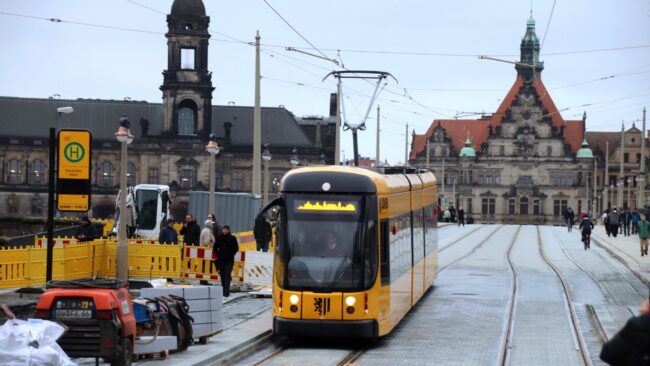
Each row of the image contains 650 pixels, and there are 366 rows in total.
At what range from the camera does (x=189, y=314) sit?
19.0 m

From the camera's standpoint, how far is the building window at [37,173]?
11875 centimetres

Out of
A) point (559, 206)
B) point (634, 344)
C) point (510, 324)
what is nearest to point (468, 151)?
point (559, 206)

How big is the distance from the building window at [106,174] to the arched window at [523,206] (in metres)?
57.0

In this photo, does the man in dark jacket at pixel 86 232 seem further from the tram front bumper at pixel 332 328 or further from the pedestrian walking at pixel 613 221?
the pedestrian walking at pixel 613 221

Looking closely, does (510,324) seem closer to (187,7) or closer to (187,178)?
(187,7)

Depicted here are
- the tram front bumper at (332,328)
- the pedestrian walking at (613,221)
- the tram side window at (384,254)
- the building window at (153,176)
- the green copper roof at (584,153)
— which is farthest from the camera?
the green copper roof at (584,153)

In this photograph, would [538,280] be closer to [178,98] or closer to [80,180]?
[80,180]

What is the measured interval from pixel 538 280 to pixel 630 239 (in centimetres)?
3250

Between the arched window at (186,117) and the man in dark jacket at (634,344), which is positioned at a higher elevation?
the arched window at (186,117)

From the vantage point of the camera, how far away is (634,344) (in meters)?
8.41

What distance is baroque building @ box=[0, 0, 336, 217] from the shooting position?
115500 mm

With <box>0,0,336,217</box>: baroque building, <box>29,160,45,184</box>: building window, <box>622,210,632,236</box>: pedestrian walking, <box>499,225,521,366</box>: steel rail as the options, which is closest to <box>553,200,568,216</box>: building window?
<box>0,0,336,217</box>: baroque building

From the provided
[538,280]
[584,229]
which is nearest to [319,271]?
[538,280]

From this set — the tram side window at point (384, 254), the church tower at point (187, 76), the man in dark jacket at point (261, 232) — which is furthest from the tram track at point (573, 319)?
the church tower at point (187, 76)
